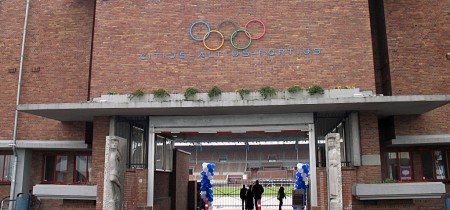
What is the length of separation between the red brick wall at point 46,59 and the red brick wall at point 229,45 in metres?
3.30

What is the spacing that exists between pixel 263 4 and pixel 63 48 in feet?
29.6

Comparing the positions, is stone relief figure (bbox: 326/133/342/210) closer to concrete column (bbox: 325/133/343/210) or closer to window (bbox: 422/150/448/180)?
concrete column (bbox: 325/133/343/210)

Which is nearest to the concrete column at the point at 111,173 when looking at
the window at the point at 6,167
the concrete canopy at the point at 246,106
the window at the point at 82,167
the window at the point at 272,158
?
the concrete canopy at the point at 246,106

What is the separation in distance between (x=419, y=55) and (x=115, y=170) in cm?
1229

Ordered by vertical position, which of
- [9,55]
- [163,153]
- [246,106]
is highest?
[9,55]

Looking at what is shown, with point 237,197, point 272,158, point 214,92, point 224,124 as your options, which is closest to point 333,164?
point 224,124

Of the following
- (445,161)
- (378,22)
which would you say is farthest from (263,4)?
(445,161)

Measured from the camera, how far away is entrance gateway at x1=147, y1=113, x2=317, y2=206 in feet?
52.8

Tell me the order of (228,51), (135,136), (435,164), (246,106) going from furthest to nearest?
(435,164)
(135,136)
(228,51)
(246,106)

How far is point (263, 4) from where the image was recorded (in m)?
17.0

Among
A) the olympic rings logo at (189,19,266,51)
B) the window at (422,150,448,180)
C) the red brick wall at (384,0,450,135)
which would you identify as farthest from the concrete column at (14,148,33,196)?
the window at (422,150,448,180)

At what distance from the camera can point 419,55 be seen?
18438mm

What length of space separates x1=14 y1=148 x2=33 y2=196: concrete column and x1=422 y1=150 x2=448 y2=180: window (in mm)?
16409

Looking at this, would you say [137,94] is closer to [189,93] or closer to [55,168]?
[189,93]
